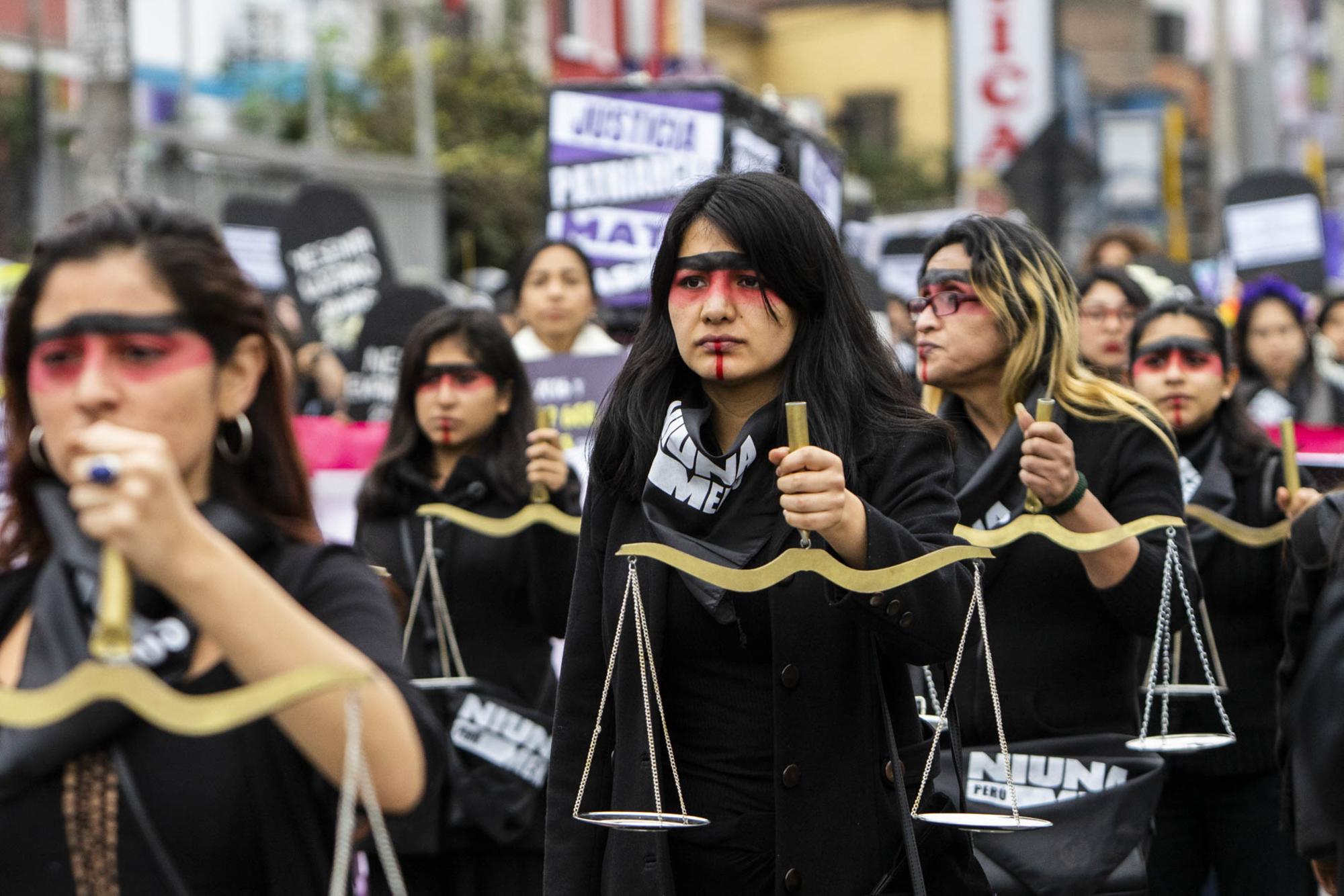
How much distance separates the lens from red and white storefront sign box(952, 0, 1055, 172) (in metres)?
23.8

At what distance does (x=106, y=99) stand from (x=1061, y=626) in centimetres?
834

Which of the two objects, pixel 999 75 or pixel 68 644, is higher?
pixel 999 75

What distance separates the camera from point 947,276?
467 cm

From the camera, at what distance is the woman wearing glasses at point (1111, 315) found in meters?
7.11

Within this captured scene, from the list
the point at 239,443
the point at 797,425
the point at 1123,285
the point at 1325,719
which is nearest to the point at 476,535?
the point at 1123,285

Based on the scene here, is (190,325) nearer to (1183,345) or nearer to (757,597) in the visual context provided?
(757,597)

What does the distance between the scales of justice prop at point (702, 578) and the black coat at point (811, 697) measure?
5cm

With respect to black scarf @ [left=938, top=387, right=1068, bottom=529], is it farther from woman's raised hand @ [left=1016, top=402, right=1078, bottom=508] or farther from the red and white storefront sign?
the red and white storefront sign

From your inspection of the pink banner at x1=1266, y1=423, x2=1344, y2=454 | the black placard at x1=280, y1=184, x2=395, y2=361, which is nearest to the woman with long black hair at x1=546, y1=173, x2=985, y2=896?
the pink banner at x1=1266, y1=423, x2=1344, y2=454

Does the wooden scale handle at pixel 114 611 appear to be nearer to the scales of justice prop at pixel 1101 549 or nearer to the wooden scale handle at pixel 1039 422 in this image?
the scales of justice prop at pixel 1101 549

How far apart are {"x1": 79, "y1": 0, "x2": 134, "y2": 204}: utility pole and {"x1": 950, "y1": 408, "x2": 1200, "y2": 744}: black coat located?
7.99 meters

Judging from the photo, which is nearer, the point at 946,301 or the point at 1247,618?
the point at 946,301

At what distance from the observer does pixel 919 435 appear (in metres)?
3.60

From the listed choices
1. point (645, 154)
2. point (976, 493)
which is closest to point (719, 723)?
point (976, 493)
